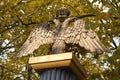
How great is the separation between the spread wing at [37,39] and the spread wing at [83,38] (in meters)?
0.35

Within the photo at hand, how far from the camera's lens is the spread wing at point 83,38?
16.9 ft

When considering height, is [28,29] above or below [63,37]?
above

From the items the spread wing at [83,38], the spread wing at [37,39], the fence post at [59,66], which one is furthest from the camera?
the spread wing at [37,39]

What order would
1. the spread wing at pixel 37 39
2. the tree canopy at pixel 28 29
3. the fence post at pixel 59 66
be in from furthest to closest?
the tree canopy at pixel 28 29, the spread wing at pixel 37 39, the fence post at pixel 59 66

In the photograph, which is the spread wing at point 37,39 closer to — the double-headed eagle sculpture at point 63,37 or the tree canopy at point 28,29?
the double-headed eagle sculpture at point 63,37

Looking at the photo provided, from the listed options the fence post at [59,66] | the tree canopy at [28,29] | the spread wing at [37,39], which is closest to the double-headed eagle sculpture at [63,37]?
the spread wing at [37,39]

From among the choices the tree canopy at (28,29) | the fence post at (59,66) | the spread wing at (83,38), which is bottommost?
the fence post at (59,66)

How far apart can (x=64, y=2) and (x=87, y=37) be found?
208 inches

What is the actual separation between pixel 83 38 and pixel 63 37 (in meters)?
0.34

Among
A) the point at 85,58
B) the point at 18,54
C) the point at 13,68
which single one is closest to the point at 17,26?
the point at 13,68

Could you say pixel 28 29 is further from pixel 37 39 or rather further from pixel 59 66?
pixel 59 66

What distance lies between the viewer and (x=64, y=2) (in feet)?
34.4

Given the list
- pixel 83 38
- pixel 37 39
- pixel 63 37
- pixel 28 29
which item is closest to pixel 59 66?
pixel 63 37

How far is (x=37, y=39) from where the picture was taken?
5.62 m
